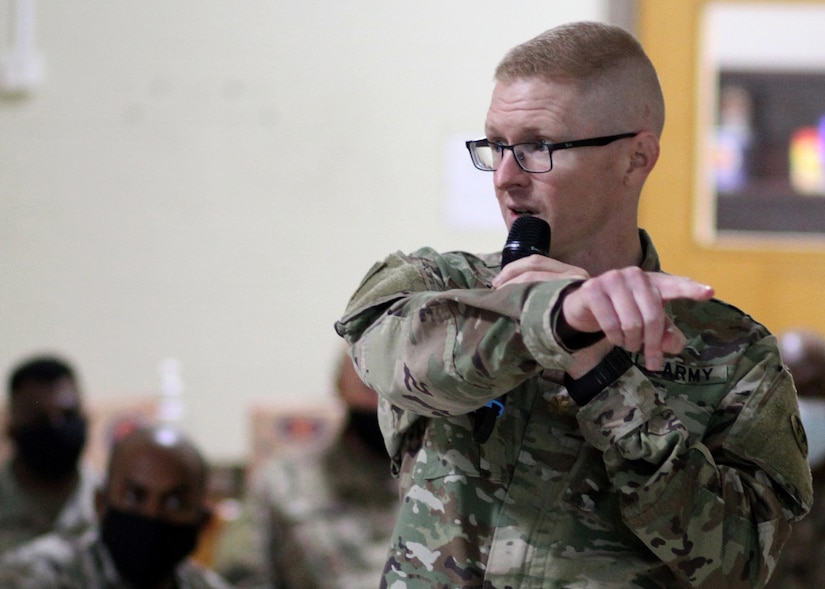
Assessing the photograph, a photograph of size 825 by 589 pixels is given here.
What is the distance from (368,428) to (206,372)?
3.76 ft

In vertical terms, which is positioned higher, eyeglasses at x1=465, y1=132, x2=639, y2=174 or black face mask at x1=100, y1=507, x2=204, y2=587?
eyeglasses at x1=465, y1=132, x2=639, y2=174

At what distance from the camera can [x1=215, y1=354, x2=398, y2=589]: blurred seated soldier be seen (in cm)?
341

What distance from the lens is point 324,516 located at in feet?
11.6

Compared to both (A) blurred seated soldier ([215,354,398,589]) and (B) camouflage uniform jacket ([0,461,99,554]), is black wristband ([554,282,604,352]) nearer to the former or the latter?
(A) blurred seated soldier ([215,354,398,589])

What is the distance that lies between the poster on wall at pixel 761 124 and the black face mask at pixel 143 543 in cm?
243

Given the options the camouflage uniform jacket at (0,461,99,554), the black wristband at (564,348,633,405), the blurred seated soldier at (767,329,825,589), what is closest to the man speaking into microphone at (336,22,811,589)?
the black wristband at (564,348,633,405)

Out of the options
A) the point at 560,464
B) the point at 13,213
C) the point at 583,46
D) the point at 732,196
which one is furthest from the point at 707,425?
the point at 13,213

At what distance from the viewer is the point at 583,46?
3.76 feet

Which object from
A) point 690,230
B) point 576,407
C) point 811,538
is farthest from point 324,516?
point 576,407

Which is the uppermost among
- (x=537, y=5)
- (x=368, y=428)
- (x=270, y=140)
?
(x=537, y=5)

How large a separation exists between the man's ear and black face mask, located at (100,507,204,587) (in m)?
1.89

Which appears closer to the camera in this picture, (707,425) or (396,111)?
(707,425)

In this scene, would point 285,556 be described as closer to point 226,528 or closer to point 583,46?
point 226,528

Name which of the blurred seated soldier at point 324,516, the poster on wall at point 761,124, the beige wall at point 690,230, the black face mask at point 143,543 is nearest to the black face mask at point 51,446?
the blurred seated soldier at point 324,516
